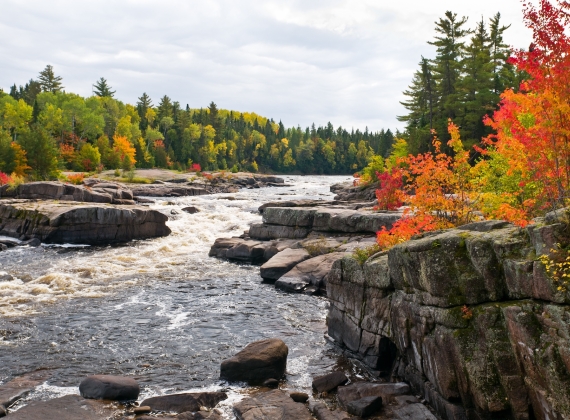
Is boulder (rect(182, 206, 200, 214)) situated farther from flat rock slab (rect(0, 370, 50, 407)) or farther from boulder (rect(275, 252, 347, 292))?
flat rock slab (rect(0, 370, 50, 407))

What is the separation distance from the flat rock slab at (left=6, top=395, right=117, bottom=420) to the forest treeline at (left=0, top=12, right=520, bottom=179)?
144 ft

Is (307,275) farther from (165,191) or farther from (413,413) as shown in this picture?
(165,191)

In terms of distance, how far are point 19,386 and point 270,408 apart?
22.2 ft

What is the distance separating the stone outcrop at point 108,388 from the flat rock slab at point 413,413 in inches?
262

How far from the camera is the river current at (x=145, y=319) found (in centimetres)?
1331

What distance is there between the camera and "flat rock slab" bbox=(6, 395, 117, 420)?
1030 cm

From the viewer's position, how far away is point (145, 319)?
1781 centimetres

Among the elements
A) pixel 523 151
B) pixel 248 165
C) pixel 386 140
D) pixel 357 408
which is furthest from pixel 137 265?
pixel 248 165

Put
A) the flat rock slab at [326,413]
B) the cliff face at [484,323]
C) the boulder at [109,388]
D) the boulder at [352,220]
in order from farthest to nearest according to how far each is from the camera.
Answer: the boulder at [352,220], the boulder at [109,388], the flat rock slab at [326,413], the cliff face at [484,323]

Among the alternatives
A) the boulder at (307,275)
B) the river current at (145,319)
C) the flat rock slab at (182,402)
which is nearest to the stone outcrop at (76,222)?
the river current at (145,319)

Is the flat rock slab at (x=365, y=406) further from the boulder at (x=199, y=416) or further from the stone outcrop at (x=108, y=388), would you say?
the stone outcrop at (x=108, y=388)

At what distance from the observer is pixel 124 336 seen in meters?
15.9

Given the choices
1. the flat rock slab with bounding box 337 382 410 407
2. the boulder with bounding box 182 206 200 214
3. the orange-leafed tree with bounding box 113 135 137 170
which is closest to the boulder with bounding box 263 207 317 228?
the boulder with bounding box 182 206 200 214

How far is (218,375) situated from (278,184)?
8317 cm
